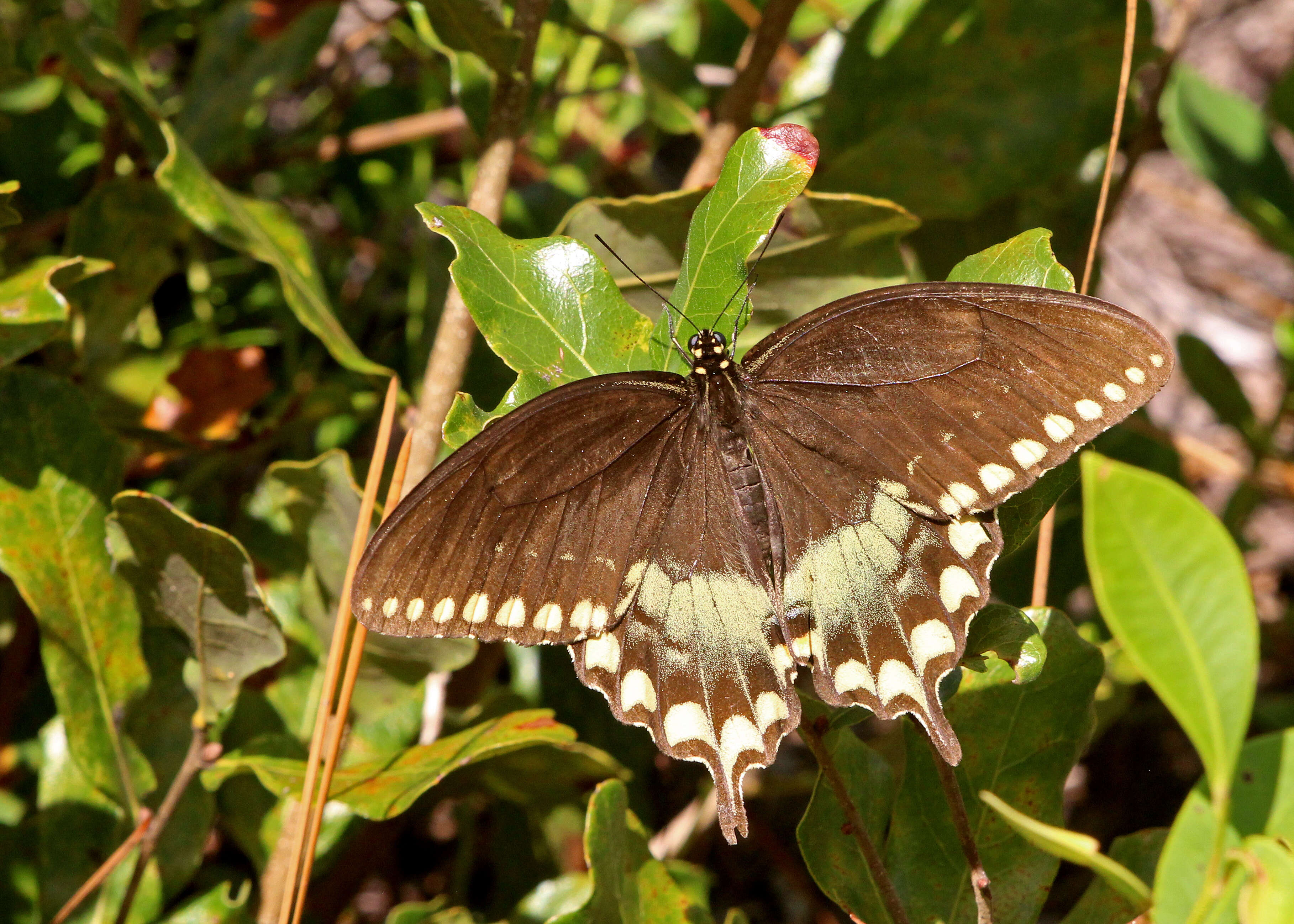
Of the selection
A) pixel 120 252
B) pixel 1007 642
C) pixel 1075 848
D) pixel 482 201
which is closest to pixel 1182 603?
pixel 1075 848

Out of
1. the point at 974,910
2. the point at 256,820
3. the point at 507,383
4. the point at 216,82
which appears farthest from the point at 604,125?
the point at 974,910

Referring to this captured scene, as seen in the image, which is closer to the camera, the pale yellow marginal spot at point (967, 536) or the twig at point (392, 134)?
the pale yellow marginal spot at point (967, 536)

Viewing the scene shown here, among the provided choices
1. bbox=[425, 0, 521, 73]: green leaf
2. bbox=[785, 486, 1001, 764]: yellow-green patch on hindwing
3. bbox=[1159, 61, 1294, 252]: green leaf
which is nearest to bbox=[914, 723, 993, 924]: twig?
bbox=[785, 486, 1001, 764]: yellow-green patch on hindwing

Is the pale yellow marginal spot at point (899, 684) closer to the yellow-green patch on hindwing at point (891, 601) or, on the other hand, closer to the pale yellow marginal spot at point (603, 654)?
the yellow-green patch on hindwing at point (891, 601)

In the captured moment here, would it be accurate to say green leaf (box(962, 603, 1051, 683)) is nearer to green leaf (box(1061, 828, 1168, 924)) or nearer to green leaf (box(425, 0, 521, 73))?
green leaf (box(1061, 828, 1168, 924))

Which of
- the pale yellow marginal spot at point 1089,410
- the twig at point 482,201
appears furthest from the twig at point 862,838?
the twig at point 482,201

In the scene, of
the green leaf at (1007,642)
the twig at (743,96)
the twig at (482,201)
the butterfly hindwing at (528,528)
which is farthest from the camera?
the twig at (743,96)

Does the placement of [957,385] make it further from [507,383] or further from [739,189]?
[507,383]
